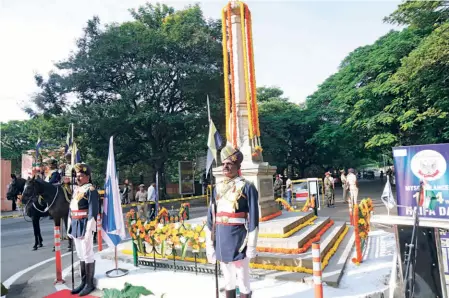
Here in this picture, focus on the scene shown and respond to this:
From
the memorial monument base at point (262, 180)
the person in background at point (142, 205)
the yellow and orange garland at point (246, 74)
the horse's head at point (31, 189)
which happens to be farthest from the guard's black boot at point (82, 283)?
the person in background at point (142, 205)

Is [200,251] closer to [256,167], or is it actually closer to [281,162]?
[256,167]

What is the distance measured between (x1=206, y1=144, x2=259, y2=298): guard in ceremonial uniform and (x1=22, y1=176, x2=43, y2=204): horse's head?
6189 millimetres

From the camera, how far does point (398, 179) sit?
4.19m

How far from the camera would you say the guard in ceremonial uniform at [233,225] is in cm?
385

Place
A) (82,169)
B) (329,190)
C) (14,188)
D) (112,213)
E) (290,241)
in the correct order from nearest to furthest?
1. (82,169)
2. (112,213)
3. (290,241)
4. (14,188)
5. (329,190)

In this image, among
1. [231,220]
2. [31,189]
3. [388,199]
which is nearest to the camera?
[231,220]

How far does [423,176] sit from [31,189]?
8662 millimetres

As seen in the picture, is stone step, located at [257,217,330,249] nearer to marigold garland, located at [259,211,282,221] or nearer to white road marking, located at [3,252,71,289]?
marigold garland, located at [259,211,282,221]

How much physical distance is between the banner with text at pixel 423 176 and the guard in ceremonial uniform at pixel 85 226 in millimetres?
4731

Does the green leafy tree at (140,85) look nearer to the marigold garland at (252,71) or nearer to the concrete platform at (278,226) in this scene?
the marigold garland at (252,71)

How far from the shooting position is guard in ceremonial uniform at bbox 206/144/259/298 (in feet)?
12.6

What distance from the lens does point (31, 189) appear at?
26.6ft

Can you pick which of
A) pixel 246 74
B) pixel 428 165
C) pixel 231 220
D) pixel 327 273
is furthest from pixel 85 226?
pixel 246 74

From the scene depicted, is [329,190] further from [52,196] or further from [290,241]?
[52,196]
